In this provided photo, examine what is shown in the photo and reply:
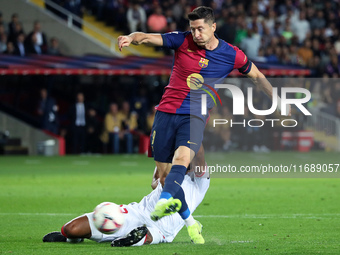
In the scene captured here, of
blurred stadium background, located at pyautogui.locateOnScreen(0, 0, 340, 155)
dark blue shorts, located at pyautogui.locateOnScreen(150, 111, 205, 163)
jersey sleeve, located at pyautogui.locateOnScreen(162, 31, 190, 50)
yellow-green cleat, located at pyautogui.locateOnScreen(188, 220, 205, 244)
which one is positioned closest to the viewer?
yellow-green cleat, located at pyautogui.locateOnScreen(188, 220, 205, 244)

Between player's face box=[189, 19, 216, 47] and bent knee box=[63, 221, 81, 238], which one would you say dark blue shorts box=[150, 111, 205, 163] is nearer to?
player's face box=[189, 19, 216, 47]

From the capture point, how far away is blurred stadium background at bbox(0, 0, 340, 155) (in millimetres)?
22047

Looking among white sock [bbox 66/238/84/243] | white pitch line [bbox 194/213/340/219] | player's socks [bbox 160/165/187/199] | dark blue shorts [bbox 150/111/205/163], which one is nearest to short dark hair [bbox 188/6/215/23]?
dark blue shorts [bbox 150/111/205/163]

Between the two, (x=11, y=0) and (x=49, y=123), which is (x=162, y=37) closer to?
(x=49, y=123)

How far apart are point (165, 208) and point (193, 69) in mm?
1960

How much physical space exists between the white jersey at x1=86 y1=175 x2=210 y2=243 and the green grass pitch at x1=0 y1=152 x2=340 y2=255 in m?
0.13

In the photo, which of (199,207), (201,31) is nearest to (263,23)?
(199,207)

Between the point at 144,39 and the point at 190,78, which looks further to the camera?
the point at 190,78

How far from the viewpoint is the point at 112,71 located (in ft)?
73.0

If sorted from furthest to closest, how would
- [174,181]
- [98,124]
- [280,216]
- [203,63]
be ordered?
[98,124], [280,216], [203,63], [174,181]

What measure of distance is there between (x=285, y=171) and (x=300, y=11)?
1132cm

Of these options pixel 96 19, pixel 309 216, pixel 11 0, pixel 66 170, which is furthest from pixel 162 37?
pixel 96 19

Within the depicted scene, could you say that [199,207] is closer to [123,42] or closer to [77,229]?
[77,229]

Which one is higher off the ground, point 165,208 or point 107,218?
point 165,208
